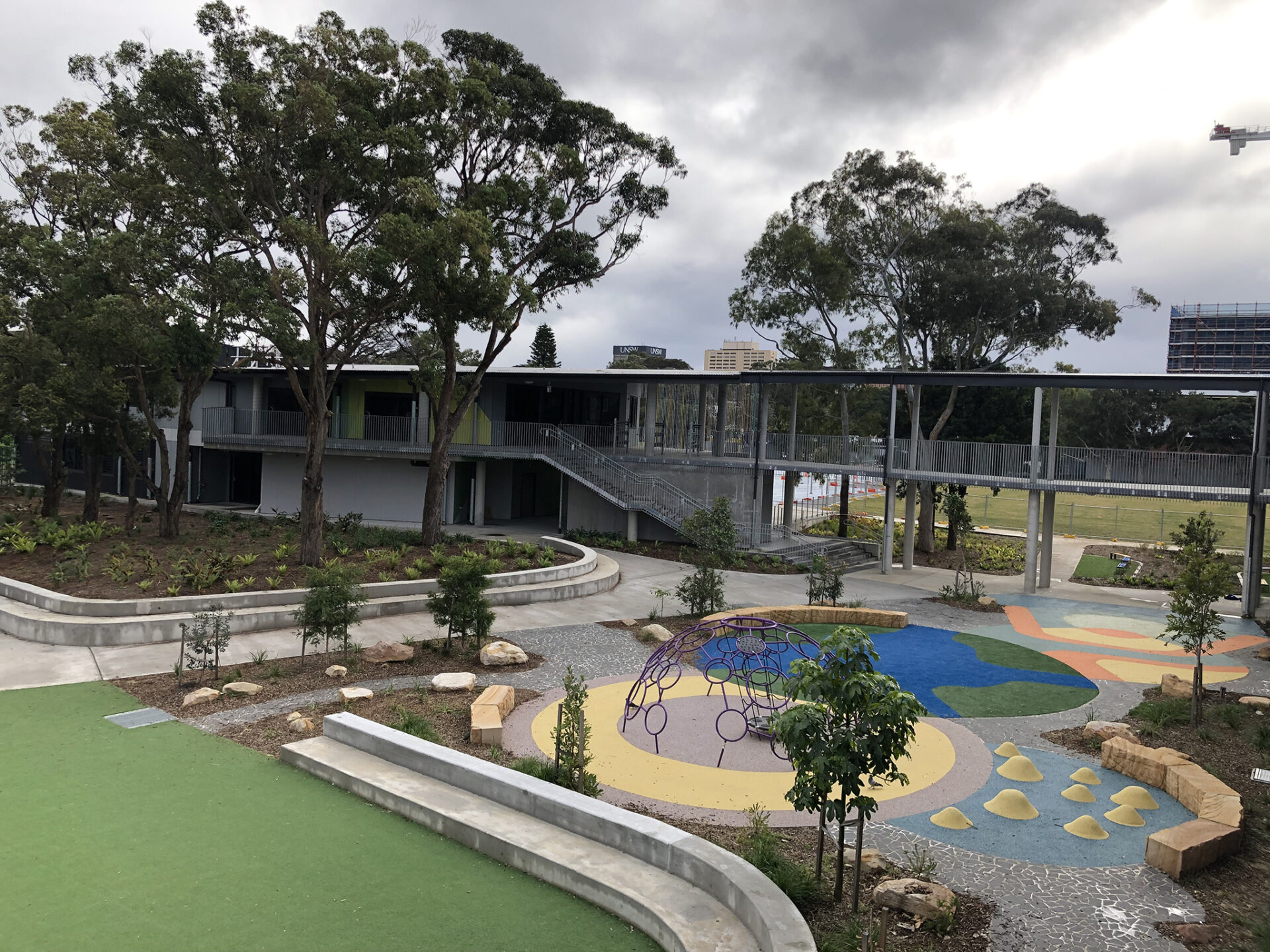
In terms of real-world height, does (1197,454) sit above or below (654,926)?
above

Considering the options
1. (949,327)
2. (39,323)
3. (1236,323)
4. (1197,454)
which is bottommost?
(1197,454)

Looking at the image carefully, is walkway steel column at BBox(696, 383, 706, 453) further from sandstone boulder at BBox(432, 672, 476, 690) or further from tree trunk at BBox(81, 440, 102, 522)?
sandstone boulder at BBox(432, 672, 476, 690)

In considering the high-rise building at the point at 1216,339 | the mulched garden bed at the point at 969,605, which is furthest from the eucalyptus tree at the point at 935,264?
the high-rise building at the point at 1216,339

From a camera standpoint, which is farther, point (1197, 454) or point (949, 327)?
point (949, 327)

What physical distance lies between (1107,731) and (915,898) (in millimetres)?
6934

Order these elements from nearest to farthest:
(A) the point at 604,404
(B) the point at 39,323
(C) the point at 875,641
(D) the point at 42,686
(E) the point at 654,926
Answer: (E) the point at 654,926 < (D) the point at 42,686 < (C) the point at 875,641 < (B) the point at 39,323 < (A) the point at 604,404

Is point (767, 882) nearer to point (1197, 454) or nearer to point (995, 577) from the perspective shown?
point (1197, 454)

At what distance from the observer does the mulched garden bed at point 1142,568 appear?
28.6 metres

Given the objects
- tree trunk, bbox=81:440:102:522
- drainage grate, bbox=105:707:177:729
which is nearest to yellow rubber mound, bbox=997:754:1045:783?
drainage grate, bbox=105:707:177:729

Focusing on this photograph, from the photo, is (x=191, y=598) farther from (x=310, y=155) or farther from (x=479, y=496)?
(x=479, y=496)

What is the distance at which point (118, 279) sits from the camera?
72.3 ft

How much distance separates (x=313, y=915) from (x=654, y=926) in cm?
264

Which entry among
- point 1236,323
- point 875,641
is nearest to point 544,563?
point 875,641

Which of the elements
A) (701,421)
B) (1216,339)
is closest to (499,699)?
(701,421)
